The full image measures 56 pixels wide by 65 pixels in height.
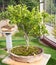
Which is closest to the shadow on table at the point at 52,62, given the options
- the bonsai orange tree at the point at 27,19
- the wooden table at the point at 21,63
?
the wooden table at the point at 21,63

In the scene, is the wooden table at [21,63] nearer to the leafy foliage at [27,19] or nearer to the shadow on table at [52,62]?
the shadow on table at [52,62]

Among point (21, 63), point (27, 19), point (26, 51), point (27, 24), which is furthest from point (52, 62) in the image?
point (27, 19)

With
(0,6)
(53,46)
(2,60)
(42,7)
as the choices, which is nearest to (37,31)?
(2,60)

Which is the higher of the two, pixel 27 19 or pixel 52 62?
pixel 27 19

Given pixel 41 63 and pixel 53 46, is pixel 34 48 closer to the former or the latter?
pixel 41 63

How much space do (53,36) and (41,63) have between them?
2.59 m

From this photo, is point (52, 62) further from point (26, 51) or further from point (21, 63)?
point (21, 63)

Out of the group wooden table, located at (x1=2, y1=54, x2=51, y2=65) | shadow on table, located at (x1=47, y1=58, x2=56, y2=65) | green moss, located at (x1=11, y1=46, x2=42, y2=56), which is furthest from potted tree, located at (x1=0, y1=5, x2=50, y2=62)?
shadow on table, located at (x1=47, y1=58, x2=56, y2=65)

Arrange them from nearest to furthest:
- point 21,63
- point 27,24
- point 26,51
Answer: point 21,63
point 27,24
point 26,51

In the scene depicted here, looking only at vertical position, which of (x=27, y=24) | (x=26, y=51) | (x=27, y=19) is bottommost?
(x=26, y=51)

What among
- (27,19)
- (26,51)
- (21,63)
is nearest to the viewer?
(21,63)

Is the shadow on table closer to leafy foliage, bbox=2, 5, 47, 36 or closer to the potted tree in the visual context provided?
the potted tree

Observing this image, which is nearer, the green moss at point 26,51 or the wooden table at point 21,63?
the wooden table at point 21,63

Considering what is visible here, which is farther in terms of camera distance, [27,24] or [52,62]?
[52,62]
